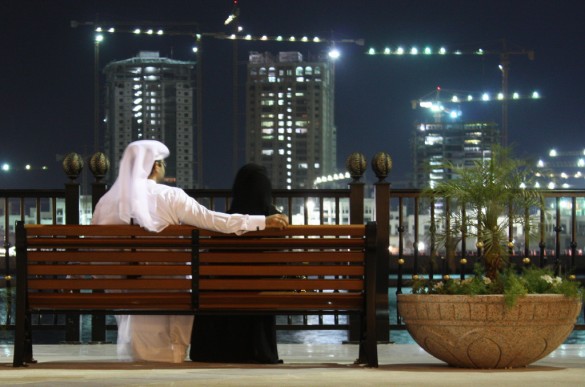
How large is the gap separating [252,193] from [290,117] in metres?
135

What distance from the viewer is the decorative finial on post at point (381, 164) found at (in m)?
8.09

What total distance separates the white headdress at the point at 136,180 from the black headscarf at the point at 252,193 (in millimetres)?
498

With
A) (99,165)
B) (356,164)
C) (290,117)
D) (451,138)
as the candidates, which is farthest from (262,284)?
(451,138)

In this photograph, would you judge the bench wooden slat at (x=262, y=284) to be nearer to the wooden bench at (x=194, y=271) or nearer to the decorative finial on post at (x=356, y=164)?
the wooden bench at (x=194, y=271)

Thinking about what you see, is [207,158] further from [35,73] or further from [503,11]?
[503,11]

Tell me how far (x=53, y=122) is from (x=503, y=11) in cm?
8801

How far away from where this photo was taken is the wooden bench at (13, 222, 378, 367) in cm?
566

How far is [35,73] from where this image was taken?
142m

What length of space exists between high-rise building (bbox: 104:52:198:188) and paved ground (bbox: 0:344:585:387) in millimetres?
120936

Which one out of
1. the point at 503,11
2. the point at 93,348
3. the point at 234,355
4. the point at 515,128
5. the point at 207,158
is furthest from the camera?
the point at 503,11

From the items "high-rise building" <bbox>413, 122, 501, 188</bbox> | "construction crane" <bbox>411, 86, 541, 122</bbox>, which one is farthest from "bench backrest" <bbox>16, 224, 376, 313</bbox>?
"construction crane" <bbox>411, 86, 541, 122</bbox>

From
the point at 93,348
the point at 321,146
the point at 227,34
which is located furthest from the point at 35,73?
the point at 93,348

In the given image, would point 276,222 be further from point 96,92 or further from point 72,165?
point 96,92

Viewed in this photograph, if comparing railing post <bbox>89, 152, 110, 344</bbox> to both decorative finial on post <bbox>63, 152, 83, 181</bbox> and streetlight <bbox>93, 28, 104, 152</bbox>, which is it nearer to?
decorative finial on post <bbox>63, 152, 83, 181</bbox>
